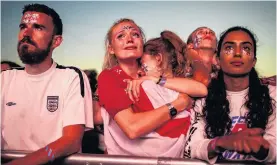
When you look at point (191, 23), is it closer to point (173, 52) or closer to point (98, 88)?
point (173, 52)

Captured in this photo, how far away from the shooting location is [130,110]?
76.2 inches

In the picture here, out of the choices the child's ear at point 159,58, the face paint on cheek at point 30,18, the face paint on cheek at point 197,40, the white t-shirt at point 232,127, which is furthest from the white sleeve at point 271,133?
the face paint on cheek at point 30,18

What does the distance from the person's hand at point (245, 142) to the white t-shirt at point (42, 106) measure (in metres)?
0.82

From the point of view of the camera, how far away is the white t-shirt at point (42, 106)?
1.98 meters

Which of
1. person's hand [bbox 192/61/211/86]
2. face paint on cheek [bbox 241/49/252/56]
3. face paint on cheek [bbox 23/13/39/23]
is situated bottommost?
person's hand [bbox 192/61/211/86]

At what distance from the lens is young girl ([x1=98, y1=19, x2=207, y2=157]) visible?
1911 millimetres

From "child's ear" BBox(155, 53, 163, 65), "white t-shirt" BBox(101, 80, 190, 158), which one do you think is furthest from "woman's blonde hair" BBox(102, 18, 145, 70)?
"white t-shirt" BBox(101, 80, 190, 158)

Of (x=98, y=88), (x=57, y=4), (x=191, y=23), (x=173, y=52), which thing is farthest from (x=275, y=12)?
(x=57, y=4)

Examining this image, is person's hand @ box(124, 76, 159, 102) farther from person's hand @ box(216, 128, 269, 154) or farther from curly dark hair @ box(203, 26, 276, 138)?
person's hand @ box(216, 128, 269, 154)

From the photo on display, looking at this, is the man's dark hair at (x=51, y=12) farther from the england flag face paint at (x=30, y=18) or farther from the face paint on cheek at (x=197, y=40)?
the face paint on cheek at (x=197, y=40)

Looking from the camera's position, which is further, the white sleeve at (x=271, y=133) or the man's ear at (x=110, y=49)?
the man's ear at (x=110, y=49)

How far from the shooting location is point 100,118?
2.07 meters

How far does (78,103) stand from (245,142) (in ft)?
3.15

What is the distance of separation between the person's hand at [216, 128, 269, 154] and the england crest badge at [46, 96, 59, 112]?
0.97m
